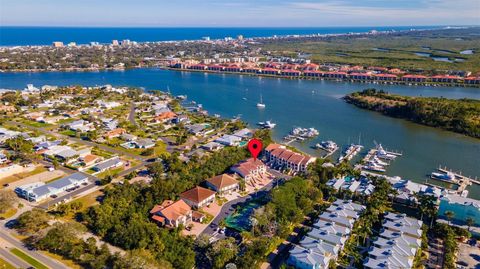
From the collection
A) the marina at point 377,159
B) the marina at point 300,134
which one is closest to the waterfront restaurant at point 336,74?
the marina at point 300,134

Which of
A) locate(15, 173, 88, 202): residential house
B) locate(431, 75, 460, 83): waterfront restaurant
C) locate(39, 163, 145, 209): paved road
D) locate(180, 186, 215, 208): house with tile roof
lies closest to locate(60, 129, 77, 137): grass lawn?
locate(39, 163, 145, 209): paved road

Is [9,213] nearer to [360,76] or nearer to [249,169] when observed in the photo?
[249,169]

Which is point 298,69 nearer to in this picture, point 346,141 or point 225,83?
point 225,83

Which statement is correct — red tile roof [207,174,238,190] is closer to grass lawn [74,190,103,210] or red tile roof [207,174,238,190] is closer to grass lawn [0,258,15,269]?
grass lawn [74,190,103,210]

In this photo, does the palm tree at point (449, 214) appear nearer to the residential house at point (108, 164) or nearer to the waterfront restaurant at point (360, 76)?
the residential house at point (108, 164)

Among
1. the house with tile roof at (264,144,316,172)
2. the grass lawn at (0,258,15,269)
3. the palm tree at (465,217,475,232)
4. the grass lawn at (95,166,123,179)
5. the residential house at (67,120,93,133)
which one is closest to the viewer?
the grass lawn at (0,258,15,269)

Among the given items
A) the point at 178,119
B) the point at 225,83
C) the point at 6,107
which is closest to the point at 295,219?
the point at 178,119
